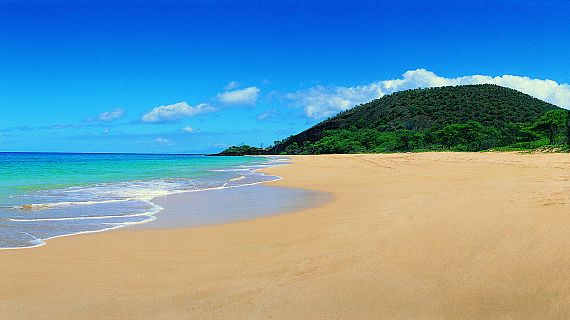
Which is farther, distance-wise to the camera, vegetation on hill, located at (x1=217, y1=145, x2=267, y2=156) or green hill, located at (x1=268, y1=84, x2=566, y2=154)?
vegetation on hill, located at (x1=217, y1=145, x2=267, y2=156)

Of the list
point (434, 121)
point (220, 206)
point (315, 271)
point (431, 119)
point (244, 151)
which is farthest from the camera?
point (244, 151)

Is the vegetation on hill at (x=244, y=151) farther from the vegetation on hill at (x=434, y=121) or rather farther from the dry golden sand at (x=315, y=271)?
the dry golden sand at (x=315, y=271)

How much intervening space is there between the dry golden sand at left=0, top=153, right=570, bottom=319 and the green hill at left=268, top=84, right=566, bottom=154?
65.4 meters

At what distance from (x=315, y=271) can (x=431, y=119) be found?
125010mm

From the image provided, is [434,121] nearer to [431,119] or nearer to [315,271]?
[431,119]

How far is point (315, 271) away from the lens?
4.61 meters

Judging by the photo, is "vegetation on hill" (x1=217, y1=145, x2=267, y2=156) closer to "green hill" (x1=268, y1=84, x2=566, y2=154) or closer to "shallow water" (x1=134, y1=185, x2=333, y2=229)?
"green hill" (x1=268, y1=84, x2=566, y2=154)

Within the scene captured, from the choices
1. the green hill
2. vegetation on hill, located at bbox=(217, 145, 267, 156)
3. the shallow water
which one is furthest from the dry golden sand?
vegetation on hill, located at bbox=(217, 145, 267, 156)

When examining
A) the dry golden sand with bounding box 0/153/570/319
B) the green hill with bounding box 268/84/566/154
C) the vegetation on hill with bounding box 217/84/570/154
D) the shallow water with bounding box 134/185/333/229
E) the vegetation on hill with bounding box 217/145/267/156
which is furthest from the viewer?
the vegetation on hill with bounding box 217/145/267/156

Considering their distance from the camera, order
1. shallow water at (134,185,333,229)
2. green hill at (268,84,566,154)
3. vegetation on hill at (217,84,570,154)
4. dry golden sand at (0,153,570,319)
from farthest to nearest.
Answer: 1. green hill at (268,84,566,154)
2. vegetation on hill at (217,84,570,154)
3. shallow water at (134,185,333,229)
4. dry golden sand at (0,153,570,319)

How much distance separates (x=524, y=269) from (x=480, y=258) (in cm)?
51

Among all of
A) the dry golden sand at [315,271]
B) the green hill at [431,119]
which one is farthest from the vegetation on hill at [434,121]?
the dry golden sand at [315,271]

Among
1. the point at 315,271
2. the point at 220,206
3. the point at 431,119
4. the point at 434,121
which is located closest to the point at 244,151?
the point at 431,119

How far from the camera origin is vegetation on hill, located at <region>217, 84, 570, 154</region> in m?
72.0
